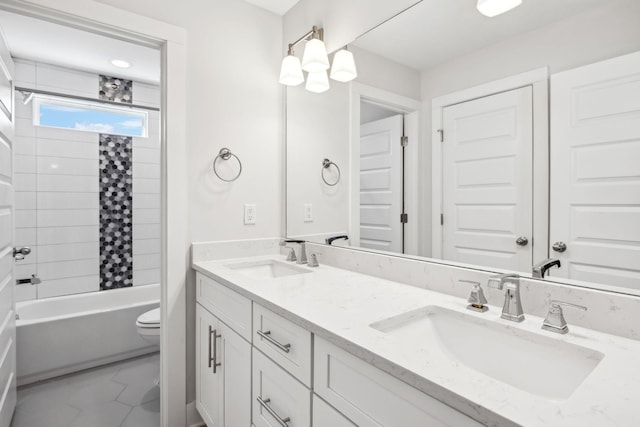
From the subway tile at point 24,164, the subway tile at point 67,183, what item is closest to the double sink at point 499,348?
the subway tile at point 67,183

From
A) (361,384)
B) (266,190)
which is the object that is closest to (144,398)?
(266,190)

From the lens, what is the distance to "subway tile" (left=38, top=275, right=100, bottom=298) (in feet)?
9.46

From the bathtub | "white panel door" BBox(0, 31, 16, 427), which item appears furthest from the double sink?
the bathtub

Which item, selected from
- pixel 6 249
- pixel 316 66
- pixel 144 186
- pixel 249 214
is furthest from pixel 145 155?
pixel 316 66

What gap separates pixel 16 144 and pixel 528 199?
12.0 ft

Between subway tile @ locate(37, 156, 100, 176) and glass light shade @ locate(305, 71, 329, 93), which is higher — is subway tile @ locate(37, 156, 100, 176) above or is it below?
below

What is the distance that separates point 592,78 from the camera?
0.87 metres

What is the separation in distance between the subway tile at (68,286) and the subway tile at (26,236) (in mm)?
352

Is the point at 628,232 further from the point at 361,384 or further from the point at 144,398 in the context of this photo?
the point at 144,398

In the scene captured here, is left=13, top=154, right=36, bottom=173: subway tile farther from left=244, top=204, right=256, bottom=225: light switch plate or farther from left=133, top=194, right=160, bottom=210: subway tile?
left=244, top=204, right=256, bottom=225: light switch plate

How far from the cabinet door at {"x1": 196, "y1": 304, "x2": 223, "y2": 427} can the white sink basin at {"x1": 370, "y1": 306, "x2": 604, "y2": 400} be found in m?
0.94

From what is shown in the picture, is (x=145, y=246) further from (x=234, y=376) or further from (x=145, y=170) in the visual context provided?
(x=234, y=376)

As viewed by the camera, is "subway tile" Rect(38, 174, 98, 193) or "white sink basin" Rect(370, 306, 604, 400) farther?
"subway tile" Rect(38, 174, 98, 193)

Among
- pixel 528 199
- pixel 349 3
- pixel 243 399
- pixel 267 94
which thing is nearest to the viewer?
pixel 528 199
